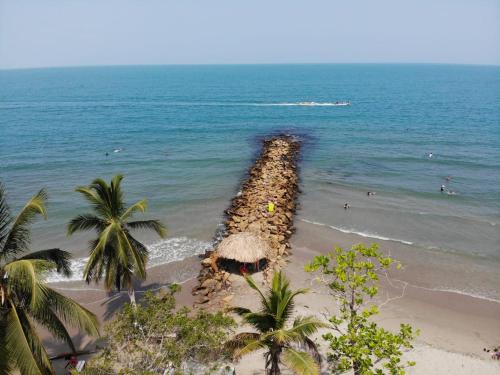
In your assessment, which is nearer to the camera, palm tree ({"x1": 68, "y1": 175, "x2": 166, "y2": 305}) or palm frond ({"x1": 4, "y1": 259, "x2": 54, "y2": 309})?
palm frond ({"x1": 4, "y1": 259, "x2": 54, "y2": 309})

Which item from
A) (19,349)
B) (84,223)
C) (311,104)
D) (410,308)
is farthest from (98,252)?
(311,104)

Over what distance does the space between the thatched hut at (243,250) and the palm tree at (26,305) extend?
14855 mm

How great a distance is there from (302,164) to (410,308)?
1176 inches

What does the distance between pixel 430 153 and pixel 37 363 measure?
5512cm

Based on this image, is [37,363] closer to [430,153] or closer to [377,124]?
[430,153]

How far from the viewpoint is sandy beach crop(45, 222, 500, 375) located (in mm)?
18828

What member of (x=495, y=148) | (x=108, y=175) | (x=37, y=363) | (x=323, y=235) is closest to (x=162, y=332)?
(x=37, y=363)

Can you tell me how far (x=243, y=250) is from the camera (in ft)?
84.2

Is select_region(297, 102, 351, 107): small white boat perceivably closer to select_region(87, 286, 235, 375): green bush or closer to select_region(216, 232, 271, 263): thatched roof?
select_region(216, 232, 271, 263): thatched roof

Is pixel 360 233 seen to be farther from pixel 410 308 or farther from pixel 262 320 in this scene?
pixel 262 320

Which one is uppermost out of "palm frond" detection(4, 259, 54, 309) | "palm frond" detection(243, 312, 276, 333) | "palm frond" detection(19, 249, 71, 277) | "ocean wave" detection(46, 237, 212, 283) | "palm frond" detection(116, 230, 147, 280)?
"palm frond" detection(4, 259, 54, 309)

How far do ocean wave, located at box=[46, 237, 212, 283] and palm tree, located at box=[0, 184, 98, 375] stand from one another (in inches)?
674

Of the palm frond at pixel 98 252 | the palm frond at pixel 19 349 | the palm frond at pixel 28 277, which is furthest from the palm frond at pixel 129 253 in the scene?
the palm frond at pixel 19 349

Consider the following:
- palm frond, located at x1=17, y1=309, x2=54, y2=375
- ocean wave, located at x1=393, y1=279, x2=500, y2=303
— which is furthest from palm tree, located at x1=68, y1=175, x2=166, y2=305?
ocean wave, located at x1=393, y1=279, x2=500, y2=303
